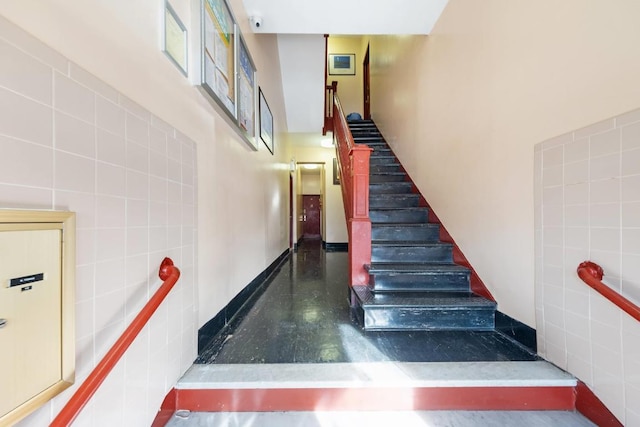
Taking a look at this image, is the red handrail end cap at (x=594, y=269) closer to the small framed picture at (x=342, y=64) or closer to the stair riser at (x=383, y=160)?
the stair riser at (x=383, y=160)

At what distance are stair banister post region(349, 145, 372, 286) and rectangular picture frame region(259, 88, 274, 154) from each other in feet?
4.35

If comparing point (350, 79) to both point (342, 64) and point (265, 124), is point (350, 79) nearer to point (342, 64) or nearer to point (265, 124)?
point (342, 64)

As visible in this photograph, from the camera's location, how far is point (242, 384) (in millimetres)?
1271

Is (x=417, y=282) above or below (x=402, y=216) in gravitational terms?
below

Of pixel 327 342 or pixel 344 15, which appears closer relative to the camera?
pixel 327 342

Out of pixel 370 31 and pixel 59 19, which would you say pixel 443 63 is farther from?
pixel 59 19

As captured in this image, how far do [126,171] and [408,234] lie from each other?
2.57 m

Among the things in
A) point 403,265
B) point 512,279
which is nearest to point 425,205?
point 403,265

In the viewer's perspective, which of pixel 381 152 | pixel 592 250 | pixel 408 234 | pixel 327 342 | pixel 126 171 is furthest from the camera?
pixel 381 152

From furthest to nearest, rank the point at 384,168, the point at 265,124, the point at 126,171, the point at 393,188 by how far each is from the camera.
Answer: the point at 384,168, the point at 393,188, the point at 265,124, the point at 126,171

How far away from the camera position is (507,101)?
68.4 inches

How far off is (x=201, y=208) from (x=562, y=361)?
227cm

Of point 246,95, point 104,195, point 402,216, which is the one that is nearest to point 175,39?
point 104,195

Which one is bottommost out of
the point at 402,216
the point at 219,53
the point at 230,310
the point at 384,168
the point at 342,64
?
the point at 230,310
